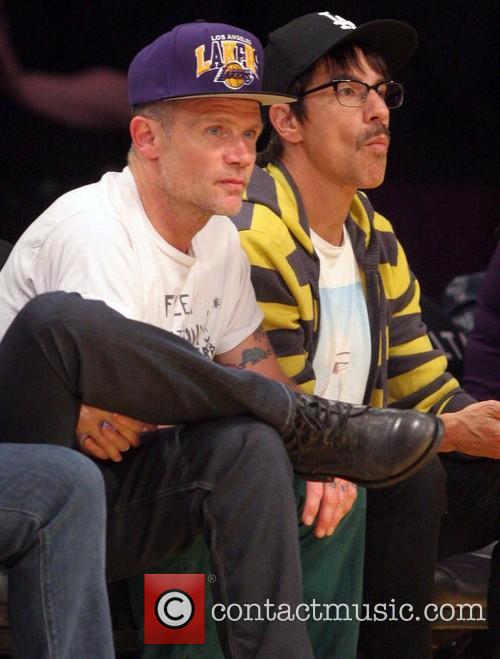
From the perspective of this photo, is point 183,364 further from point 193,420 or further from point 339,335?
point 339,335

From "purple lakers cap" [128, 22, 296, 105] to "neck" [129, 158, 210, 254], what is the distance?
0.49ft

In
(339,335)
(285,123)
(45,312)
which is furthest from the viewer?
(285,123)

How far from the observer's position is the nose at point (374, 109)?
3109 mm

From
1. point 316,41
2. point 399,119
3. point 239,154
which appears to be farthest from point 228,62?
point 399,119

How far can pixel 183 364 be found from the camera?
239cm

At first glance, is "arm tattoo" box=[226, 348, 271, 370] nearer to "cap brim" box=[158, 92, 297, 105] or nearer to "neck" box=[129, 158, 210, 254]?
"neck" box=[129, 158, 210, 254]

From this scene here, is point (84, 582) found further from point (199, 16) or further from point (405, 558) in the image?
point (199, 16)

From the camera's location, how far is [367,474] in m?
2.51

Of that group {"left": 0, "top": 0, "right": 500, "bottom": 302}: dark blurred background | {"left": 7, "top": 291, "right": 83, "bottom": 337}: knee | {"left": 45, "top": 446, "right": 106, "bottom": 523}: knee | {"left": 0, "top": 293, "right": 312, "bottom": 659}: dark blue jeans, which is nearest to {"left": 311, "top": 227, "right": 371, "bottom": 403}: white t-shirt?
{"left": 0, "top": 293, "right": 312, "bottom": 659}: dark blue jeans

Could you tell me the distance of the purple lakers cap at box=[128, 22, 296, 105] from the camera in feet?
8.98

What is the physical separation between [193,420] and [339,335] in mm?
679

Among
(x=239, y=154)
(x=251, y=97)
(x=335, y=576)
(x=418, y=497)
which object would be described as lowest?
(x=335, y=576)

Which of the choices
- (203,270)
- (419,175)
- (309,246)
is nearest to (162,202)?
(203,270)

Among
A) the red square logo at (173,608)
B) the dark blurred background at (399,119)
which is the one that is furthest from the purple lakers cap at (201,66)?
the dark blurred background at (399,119)
